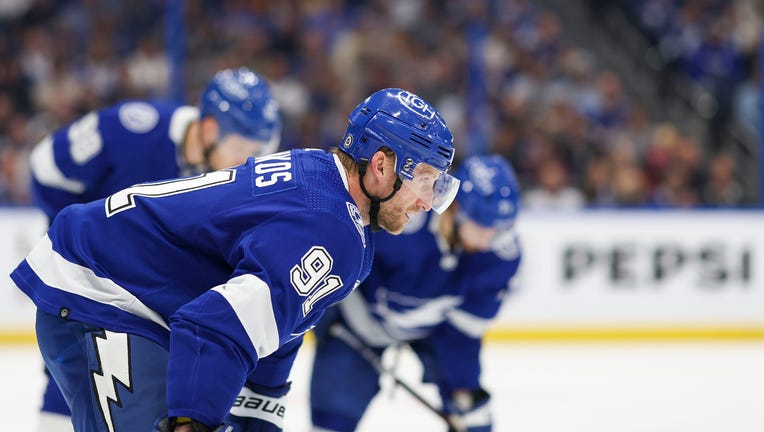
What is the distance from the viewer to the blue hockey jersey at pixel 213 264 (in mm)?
1892

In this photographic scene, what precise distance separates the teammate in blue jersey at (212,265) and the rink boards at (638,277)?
515cm

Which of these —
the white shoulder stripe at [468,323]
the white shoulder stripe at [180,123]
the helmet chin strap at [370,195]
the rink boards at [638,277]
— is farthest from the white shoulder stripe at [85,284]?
the rink boards at [638,277]

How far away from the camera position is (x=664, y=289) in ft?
24.8

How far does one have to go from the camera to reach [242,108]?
3.56 meters

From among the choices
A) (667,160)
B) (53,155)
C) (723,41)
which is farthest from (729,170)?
(53,155)

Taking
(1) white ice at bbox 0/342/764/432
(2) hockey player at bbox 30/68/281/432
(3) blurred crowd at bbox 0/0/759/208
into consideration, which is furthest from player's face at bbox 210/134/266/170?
(3) blurred crowd at bbox 0/0/759/208

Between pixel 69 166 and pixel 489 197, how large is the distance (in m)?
1.50

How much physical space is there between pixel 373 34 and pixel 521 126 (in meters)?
1.51

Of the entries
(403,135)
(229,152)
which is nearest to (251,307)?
(403,135)

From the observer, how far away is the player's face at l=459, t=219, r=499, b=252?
11.8 feet

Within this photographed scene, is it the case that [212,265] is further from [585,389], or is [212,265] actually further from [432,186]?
[585,389]

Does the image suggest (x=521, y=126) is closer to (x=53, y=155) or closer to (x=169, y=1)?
(x=169, y=1)

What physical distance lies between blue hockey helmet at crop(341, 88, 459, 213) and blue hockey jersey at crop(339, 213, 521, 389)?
142 centimetres

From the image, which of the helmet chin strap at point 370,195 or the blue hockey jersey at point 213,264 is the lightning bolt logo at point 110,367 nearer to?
the blue hockey jersey at point 213,264
